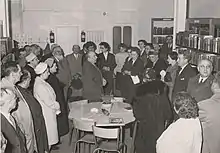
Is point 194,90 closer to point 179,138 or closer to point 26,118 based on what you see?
point 179,138

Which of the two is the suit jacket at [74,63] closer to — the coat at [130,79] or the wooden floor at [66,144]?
the coat at [130,79]

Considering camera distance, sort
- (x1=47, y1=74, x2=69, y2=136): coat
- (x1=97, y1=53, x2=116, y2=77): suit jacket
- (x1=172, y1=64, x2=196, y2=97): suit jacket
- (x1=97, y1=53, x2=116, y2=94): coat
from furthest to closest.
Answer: (x1=97, y1=53, x2=116, y2=77): suit jacket
(x1=97, y1=53, x2=116, y2=94): coat
(x1=47, y1=74, x2=69, y2=136): coat
(x1=172, y1=64, x2=196, y2=97): suit jacket

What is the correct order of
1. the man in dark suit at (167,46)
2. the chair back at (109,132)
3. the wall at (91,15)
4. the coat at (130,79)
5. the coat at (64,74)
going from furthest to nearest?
the wall at (91,15), the man in dark suit at (167,46), the coat at (64,74), the coat at (130,79), the chair back at (109,132)

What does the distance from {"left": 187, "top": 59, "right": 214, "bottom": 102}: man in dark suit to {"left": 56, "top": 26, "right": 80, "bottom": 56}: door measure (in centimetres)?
621

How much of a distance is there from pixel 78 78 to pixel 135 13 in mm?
4100

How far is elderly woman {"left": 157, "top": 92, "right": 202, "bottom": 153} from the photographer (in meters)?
3.65

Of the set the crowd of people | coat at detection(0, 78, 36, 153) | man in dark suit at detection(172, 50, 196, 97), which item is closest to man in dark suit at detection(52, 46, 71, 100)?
the crowd of people

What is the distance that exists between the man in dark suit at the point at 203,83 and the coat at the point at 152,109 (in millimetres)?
449

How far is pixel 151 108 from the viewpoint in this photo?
15.9 feet

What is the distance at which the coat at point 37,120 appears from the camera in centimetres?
455

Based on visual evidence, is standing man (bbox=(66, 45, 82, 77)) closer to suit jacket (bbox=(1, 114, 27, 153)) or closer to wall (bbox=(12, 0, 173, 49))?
wall (bbox=(12, 0, 173, 49))

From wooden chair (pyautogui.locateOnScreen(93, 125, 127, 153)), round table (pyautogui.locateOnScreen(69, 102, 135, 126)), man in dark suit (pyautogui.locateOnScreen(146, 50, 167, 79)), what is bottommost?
wooden chair (pyautogui.locateOnScreen(93, 125, 127, 153))

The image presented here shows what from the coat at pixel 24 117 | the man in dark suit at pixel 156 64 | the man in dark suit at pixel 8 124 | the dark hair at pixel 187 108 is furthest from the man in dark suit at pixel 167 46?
the man in dark suit at pixel 8 124

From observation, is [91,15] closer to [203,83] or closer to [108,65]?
[108,65]
